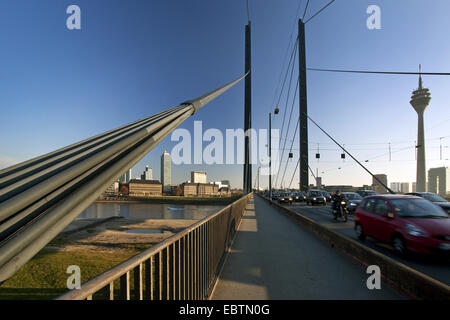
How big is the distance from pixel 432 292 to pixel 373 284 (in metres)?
1.07

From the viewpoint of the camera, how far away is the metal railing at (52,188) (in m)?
1.44

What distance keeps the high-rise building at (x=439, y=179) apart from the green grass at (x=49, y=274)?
121 meters

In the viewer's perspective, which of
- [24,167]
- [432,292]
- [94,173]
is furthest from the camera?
[432,292]

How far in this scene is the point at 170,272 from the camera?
7.42 ft

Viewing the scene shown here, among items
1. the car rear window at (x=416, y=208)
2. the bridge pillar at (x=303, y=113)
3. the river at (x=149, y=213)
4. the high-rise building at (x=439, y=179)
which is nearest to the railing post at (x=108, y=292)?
the car rear window at (x=416, y=208)

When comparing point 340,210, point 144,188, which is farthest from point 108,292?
point 144,188

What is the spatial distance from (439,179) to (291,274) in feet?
433

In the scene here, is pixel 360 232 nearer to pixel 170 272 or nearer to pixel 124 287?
pixel 170 272

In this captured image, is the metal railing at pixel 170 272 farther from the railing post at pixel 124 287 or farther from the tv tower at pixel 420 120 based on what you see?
the tv tower at pixel 420 120

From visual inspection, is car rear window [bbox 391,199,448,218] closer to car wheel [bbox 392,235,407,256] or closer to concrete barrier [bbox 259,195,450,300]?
car wheel [bbox 392,235,407,256]

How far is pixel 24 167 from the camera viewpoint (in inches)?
83.7

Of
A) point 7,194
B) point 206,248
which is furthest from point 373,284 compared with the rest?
point 7,194
